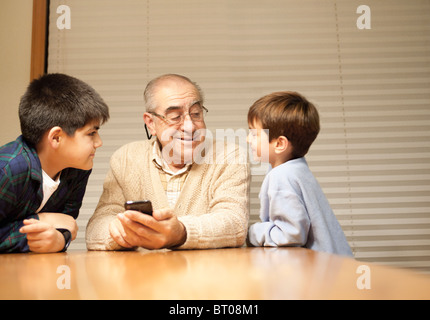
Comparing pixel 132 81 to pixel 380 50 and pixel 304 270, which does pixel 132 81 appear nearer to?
pixel 380 50

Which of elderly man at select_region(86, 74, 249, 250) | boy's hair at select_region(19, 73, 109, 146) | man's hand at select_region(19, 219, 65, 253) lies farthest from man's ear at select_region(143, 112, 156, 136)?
man's hand at select_region(19, 219, 65, 253)

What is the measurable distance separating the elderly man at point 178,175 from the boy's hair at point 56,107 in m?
0.27

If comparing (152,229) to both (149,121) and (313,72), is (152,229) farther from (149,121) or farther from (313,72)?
(313,72)

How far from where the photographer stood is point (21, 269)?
708 millimetres

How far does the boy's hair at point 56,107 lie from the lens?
48.8 inches

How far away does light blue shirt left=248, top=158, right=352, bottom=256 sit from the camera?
118 centimetres

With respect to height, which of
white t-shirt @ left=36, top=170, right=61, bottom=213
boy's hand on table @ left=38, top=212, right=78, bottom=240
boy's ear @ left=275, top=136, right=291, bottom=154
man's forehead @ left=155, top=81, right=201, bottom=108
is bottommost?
boy's hand on table @ left=38, top=212, right=78, bottom=240

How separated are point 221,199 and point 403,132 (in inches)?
62.0

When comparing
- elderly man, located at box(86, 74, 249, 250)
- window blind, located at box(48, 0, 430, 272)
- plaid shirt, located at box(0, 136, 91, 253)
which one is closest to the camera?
plaid shirt, located at box(0, 136, 91, 253)

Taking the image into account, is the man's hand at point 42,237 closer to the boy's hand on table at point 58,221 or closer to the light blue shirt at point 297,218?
the boy's hand on table at point 58,221

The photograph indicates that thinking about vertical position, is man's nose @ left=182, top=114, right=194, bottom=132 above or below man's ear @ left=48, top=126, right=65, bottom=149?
above

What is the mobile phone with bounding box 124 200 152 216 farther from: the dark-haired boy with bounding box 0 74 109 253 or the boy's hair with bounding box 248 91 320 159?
the boy's hair with bounding box 248 91 320 159

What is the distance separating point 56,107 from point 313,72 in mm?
1631

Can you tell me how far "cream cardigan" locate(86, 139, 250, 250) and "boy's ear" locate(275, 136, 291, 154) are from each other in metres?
0.17
